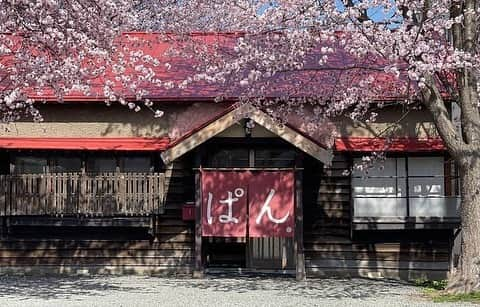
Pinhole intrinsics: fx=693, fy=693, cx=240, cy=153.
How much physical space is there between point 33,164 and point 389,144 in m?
8.17

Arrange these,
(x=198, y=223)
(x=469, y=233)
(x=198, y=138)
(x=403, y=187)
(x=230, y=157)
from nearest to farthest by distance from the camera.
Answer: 1. (x=469, y=233)
2. (x=198, y=138)
3. (x=198, y=223)
4. (x=403, y=187)
5. (x=230, y=157)

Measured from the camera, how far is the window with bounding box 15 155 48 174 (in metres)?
16.0

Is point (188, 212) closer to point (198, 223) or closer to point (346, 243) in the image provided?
point (198, 223)

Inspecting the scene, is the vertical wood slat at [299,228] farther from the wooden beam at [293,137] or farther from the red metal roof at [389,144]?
the red metal roof at [389,144]

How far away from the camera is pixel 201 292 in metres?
Result: 13.1

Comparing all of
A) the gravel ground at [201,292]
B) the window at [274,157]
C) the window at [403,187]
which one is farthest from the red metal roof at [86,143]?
the window at [403,187]

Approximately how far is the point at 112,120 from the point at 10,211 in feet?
10.2

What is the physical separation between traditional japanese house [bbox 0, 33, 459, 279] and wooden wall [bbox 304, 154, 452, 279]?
23 mm

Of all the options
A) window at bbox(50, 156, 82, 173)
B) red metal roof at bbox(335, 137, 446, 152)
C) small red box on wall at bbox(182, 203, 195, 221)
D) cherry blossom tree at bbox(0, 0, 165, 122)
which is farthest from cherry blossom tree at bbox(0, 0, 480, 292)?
small red box on wall at bbox(182, 203, 195, 221)

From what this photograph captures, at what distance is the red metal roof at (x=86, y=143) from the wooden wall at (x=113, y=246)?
2.47 ft

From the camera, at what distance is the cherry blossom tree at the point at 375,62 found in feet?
38.5

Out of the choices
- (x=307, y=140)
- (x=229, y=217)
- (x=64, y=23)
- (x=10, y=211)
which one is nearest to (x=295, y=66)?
(x=307, y=140)

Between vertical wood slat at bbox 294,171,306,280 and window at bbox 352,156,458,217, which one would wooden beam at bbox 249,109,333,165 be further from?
window at bbox 352,156,458,217

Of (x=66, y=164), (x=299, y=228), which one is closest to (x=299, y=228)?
(x=299, y=228)
